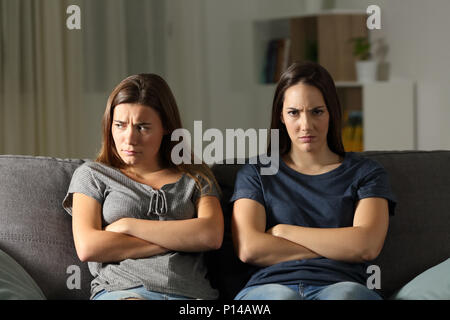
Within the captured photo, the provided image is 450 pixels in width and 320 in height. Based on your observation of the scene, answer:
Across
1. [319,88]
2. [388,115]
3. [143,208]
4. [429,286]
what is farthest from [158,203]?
[388,115]

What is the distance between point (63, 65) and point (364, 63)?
74.3 inches

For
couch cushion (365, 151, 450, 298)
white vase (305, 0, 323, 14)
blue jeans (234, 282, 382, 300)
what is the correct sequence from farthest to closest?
white vase (305, 0, 323, 14) < couch cushion (365, 151, 450, 298) < blue jeans (234, 282, 382, 300)

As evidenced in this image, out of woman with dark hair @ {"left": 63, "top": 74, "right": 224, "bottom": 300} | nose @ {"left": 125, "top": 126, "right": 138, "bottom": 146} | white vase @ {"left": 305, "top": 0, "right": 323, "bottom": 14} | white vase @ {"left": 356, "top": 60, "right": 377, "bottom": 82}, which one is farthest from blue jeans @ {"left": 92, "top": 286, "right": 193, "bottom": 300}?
white vase @ {"left": 305, "top": 0, "right": 323, "bottom": 14}

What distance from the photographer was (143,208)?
1683 mm

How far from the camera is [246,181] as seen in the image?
176 centimetres

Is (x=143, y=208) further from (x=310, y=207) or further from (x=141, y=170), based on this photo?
(x=310, y=207)

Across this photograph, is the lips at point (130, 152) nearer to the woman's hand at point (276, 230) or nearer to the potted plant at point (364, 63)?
the woman's hand at point (276, 230)

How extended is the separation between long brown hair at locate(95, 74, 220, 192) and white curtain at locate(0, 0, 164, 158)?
1.58 meters

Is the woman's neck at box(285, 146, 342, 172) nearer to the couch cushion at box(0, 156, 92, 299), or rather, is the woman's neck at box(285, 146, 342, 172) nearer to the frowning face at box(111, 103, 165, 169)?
the frowning face at box(111, 103, 165, 169)

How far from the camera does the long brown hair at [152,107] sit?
1734 millimetres

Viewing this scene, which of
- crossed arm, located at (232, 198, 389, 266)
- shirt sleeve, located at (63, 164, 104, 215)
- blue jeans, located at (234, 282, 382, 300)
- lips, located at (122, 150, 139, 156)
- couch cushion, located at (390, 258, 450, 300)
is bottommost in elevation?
couch cushion, located at (390, 258, 450, 300)

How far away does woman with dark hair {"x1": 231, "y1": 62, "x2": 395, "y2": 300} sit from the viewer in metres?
1.61

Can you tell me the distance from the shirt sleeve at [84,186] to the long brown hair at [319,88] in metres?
0.49

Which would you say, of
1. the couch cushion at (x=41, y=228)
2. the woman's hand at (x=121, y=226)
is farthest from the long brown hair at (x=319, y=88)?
the couch cushion at (x=41, y=228)
